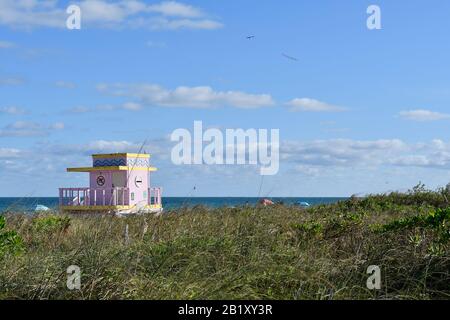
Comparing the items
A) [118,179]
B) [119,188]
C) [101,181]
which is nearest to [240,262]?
[119,188]

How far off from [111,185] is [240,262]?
17.0m

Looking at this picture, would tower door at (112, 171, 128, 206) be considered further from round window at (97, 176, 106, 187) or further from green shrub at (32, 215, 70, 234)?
green shrub at (32, 215, 70, 234)

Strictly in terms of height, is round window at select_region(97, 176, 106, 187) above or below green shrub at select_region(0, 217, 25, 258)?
above

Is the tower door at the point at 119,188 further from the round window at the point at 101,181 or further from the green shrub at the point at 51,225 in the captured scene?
the green shrub at the point at 51,225

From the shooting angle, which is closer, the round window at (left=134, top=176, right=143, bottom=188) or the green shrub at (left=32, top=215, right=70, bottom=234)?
the green shrub at (left=32, top=215, right=70, bottom=234)

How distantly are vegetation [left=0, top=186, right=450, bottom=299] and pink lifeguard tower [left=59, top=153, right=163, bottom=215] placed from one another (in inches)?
502

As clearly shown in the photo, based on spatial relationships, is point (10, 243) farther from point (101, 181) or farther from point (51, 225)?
point (101, 181)

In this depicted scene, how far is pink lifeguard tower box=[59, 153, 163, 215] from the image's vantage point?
76.0 feet

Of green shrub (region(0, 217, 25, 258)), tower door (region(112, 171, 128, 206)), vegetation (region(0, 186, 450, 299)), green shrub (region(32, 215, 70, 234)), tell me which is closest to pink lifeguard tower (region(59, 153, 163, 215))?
tower door (region(112, 171, 128, 206))

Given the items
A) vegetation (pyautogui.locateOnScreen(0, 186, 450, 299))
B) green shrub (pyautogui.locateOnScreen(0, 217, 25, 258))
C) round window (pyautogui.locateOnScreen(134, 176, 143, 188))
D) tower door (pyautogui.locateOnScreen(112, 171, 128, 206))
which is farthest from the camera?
round window (pyautogui.locateOnScreen(134, 176, 143, 188))

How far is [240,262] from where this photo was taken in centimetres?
749

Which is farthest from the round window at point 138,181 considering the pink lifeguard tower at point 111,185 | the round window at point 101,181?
the round window at point 101,181
